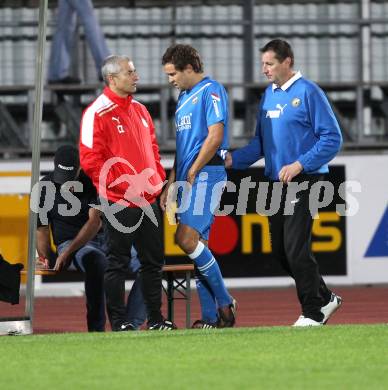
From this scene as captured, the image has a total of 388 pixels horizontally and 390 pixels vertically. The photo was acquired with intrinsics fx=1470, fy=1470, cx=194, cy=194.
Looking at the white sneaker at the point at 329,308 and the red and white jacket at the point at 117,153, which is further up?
the red and white jacket at the point at 117,153

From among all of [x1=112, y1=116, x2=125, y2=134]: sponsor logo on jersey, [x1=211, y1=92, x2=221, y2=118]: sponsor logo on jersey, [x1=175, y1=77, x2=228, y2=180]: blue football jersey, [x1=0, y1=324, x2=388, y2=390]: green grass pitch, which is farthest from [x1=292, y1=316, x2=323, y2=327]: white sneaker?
[x1=112, y1=116, x2=125, y2=134]: sponsor logo on jersey

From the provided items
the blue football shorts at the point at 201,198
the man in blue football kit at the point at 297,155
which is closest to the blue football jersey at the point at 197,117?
the blue football shorts at the point at 201,198

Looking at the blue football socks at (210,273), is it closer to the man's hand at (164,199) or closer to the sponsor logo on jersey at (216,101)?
the man's hand at (164,199)

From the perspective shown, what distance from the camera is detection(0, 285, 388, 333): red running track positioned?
518 inches

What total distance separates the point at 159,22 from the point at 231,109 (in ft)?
5.49

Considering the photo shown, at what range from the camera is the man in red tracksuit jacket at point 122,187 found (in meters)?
10.1

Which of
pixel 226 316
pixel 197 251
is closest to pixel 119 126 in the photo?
pixel 197 251

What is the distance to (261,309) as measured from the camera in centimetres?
1477

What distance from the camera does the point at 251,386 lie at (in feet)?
23.6

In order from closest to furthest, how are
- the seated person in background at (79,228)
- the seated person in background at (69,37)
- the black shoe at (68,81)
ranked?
1. the seated person in background at (79,228)
2. the seated person in background at (69,37)
3. the black shoe at (68,81)

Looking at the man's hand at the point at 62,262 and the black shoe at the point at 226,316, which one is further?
the man's hand at the point at 62,262

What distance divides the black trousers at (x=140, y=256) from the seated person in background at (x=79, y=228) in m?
0.53

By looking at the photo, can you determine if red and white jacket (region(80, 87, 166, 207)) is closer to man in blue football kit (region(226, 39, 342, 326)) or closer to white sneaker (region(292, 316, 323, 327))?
man in blue football kit (region(226, 39, 342, 326))

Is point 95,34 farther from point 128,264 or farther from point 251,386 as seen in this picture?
point 251,386
